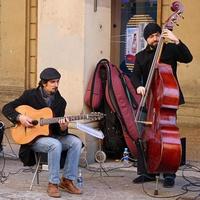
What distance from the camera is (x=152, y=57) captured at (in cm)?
628

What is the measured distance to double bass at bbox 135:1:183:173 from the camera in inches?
213

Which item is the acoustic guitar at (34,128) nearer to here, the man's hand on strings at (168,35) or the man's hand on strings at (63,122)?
the man's hand on strings at (63,122)

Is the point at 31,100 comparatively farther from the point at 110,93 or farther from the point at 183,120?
the point at 183,120

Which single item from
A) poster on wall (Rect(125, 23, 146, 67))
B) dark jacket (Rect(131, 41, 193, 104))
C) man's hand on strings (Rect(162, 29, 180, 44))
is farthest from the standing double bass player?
poster on wall (Rect(125, 23, 146, 67))

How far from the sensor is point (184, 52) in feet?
19.5

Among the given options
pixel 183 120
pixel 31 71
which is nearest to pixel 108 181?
pixel 183 120

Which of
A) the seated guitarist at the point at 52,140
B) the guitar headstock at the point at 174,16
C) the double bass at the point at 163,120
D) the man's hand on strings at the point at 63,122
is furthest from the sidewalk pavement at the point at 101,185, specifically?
the guitar headstock at the point at 174,16

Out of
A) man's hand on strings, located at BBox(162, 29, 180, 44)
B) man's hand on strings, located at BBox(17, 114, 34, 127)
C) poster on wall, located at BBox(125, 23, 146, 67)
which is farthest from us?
poster on wall, located at BBox(125, 23, 146, 67)

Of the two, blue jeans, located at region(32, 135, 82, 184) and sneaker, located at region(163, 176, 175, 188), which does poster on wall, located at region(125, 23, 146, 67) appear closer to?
sneaker, located at region(163, 176, 175, 188)

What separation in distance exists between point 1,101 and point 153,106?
4415 millimetres

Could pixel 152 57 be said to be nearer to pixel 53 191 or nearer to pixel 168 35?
pixel 168 35

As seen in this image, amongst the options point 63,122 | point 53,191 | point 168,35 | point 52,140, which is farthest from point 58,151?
point 168,35

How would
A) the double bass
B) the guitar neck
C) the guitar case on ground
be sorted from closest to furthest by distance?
the double bass < the guitar neck < the guitar case on ground

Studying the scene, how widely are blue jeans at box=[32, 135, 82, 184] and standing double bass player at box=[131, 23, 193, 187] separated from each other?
866 mm
